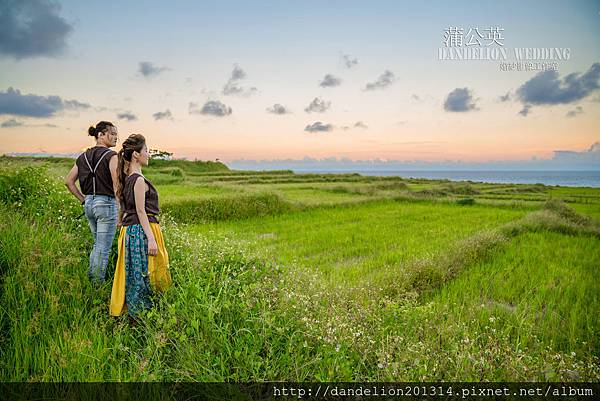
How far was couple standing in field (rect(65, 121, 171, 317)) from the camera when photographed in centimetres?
399

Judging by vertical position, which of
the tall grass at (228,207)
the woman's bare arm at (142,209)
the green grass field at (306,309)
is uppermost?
the woman's bare arm at (142,209)

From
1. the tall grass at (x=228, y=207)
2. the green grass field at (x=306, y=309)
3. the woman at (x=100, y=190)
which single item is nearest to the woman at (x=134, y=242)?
the green grass field at (x=306, y=309)

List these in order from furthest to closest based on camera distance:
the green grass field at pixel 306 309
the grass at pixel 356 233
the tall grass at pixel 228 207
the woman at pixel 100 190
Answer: the tall grass at pixel 228 207
the grass at pixel 356 233
the woman at pixel 100 190
the green grass field at pixel 306 309

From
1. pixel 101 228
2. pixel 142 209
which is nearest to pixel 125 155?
pixel 142 209

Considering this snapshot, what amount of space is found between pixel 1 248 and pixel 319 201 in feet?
39.8

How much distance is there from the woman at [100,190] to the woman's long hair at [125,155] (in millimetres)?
444

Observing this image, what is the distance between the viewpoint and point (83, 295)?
14.3 feet

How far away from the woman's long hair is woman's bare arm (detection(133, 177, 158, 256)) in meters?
0.31

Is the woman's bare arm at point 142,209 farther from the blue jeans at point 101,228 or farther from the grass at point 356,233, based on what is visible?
the grass at point 356,233

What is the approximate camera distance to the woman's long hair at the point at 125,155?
13.1 ft

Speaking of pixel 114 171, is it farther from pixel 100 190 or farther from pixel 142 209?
pixel 142 209

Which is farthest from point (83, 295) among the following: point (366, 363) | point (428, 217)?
point (428, 217)

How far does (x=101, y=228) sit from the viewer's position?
456 cm

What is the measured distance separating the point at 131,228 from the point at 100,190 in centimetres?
93
